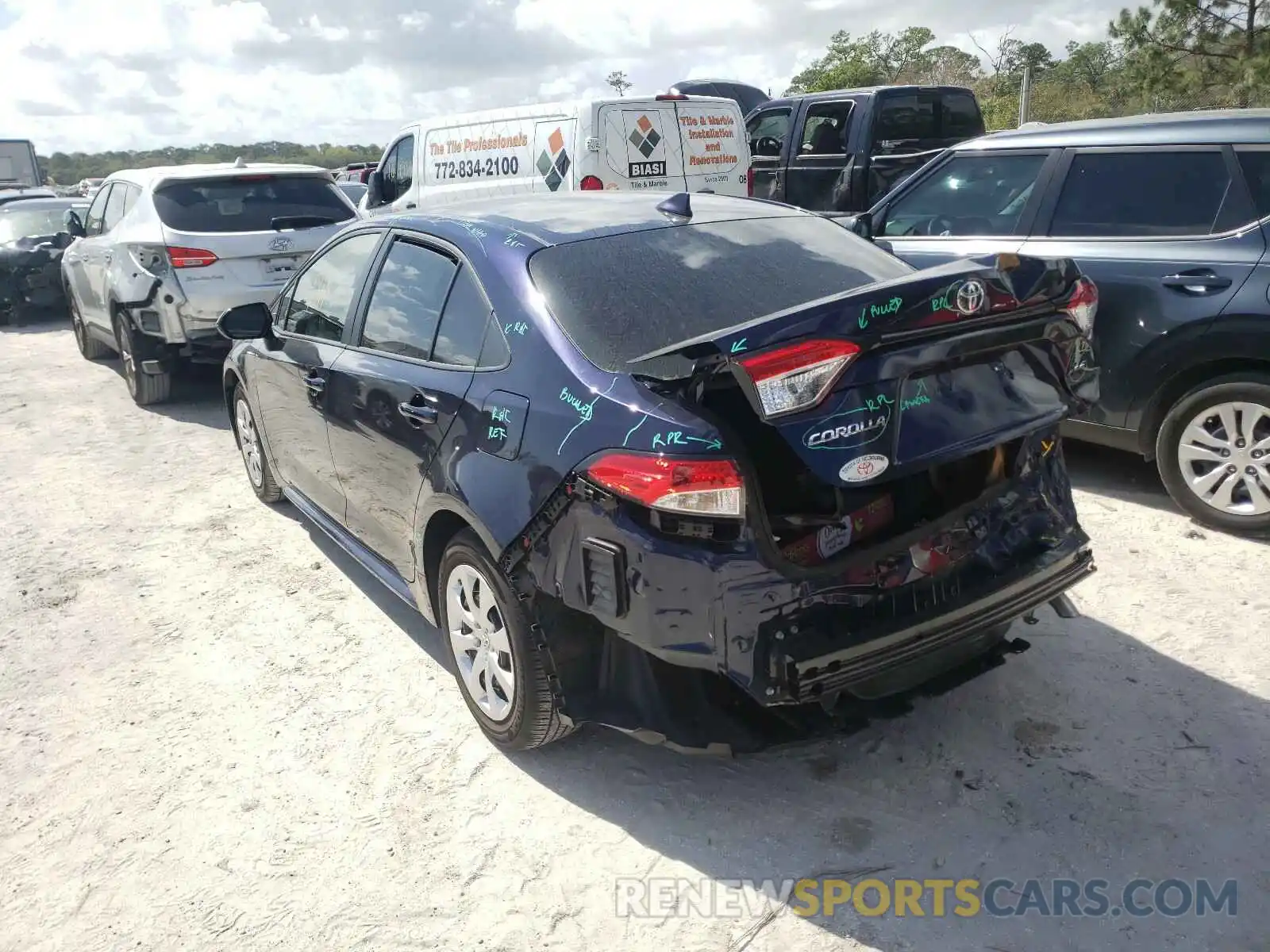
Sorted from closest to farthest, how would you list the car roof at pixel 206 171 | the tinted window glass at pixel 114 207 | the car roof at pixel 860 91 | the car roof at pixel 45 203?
the car roof at pixel 206 171 → the tinted window glass at pixel 114 207 → the car roof at pixel 860 91 → the car roof at pixel 45 203

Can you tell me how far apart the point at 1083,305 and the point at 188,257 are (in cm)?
662

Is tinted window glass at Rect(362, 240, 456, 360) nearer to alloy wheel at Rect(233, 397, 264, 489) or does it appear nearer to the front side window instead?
alloy wheel at Rect(233, 397, 264, 489)

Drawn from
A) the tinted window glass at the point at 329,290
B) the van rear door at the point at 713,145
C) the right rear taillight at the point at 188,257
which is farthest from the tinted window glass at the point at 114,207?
the van rear door at the point at 713,145

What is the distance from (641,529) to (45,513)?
488 cm

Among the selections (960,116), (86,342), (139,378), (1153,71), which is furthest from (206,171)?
(1153,71)

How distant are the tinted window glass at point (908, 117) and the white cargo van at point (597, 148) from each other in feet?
4.93

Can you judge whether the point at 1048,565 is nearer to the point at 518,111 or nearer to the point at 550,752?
the point at 550,752

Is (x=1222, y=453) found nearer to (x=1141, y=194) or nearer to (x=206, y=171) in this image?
Answer: (x=1141, y=194)

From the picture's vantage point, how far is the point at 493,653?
10.5 feet

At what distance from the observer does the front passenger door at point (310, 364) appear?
13.5ft

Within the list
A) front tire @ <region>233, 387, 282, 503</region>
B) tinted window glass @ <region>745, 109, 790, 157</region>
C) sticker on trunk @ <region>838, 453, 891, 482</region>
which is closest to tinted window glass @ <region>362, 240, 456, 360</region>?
sticker on trunk @ <region>838, 453, 891, 482</region>

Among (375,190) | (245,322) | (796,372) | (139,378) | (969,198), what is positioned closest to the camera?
(796,372)

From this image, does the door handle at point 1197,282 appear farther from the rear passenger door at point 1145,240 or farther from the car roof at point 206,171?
the car roof at point 206,171

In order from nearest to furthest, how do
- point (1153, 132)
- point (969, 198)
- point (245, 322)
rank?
point (245, 322)
point (1153, 132)
point (969, 198)
